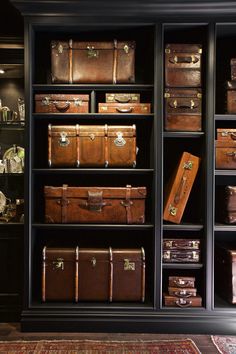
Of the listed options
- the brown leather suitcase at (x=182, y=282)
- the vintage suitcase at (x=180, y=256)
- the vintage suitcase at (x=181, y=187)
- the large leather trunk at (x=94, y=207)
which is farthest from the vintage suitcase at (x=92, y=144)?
Answer: the brown leather suitcase at (x=182, y=282)

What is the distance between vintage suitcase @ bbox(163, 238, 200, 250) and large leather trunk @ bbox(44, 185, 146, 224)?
289 mm

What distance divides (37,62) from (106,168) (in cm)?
122

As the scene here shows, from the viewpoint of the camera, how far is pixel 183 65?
287cm

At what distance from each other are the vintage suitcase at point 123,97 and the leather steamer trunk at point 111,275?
1.25 m

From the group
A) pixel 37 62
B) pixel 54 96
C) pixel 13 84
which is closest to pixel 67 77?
pixel 54 96

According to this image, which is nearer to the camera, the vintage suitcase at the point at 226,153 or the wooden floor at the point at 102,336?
the wooden floor at the point at 102,336

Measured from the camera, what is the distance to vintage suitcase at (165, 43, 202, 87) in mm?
2869

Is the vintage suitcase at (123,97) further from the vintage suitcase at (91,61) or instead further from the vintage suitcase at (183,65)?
the vintage suitcase at (183,65)

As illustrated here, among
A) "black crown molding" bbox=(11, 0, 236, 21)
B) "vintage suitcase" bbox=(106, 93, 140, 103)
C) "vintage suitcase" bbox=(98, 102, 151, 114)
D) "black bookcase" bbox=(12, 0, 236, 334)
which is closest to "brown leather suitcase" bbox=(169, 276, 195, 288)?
"black bookcase" bbox=(12, 0, 236, 334)

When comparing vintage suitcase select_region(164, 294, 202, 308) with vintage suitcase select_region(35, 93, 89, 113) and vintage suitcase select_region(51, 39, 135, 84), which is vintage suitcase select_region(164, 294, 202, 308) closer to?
vintage suitcase select_region(35, 93, 89, 113)

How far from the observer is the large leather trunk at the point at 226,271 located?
9.32ft

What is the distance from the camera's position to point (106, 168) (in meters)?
2.92

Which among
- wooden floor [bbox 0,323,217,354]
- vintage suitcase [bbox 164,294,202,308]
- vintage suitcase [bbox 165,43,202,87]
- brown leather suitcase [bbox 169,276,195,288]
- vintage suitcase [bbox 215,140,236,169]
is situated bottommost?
wooden floor [bbox 0,323,217,354]

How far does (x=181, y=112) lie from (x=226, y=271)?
1.38m
